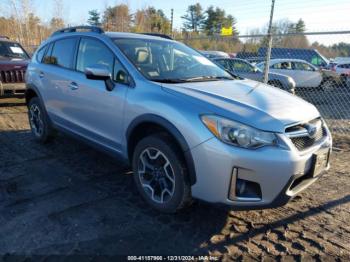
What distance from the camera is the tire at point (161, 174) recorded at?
9.98 ft

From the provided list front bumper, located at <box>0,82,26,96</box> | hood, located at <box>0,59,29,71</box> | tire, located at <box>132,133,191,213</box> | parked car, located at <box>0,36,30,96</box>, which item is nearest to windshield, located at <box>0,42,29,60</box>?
parked car, located at <box>0,36,30,96</box>

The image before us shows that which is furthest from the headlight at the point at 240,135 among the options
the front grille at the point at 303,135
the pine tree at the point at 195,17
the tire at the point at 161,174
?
the pine tree at the point at 195,17

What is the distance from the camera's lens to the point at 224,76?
4234mm

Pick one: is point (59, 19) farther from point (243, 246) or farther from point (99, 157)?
point (243, 246)

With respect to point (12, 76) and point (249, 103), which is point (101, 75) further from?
point (12, 76)

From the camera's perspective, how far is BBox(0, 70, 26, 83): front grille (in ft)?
27.6

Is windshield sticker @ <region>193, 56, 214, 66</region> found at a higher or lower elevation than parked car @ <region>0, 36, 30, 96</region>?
higher

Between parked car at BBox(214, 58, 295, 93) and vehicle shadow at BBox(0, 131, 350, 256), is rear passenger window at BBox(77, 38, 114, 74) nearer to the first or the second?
vehicle shadow at BBox(0, 131, 350, 256)

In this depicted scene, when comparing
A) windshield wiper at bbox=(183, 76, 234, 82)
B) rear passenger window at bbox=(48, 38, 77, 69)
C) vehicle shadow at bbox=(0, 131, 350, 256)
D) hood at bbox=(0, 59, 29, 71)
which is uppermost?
rear passenger window at bbox=(48, 38, 77, 69)

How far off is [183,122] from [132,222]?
1.08 m

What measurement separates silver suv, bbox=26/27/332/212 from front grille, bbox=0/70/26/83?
438 cm

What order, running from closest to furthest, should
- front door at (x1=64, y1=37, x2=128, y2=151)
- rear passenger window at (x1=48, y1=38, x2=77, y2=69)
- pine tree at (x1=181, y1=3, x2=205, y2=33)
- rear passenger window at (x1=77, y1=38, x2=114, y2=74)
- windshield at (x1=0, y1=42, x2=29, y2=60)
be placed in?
front door at (x1=64, y1=37, x2=128, y2=151)
rear passenger window at (x1=77, y1=38, x2=114, y2=74)
rear passenger window at (x1=48, y1=38, x2=77, y2=69)
windshield at (x1=0, y1=42, x2=29, y2=60)
pine tree at (x1=181, y1=3, x2=205, y2=33)

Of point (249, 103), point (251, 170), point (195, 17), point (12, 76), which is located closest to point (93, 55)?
point (249, 103)

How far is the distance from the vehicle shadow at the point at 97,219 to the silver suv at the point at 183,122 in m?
0.25
